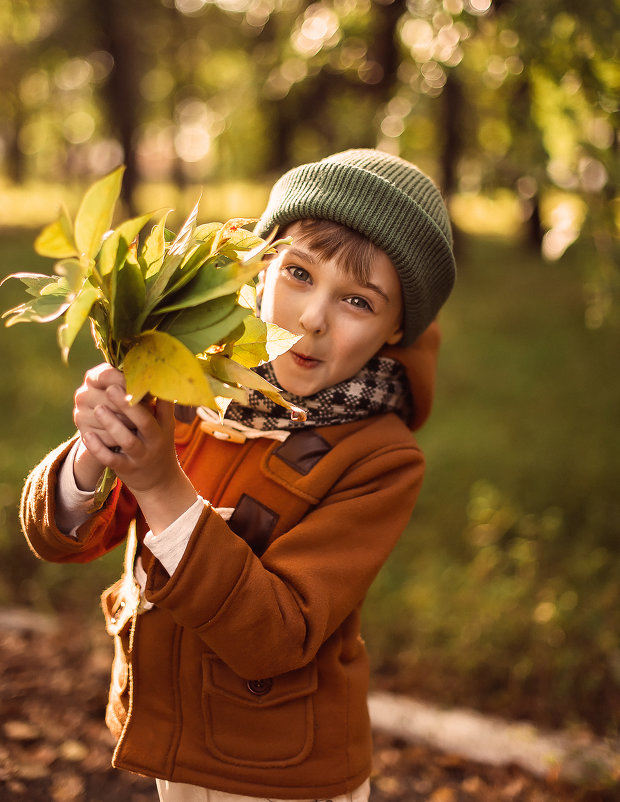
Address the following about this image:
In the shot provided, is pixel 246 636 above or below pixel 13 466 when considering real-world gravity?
above

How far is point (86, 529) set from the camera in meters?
1.60

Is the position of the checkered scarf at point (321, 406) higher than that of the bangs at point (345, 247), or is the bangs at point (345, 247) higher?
the bangs at point (345, 247)

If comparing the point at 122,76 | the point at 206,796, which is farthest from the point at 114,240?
the point at 122,76

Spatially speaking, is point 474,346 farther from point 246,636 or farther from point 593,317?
point 246,636

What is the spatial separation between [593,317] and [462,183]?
94 cm

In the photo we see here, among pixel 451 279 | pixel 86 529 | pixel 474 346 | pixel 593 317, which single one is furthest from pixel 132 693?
pixel 474 346

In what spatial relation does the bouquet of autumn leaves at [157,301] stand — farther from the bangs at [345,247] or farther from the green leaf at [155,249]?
the bangs at [345,247]

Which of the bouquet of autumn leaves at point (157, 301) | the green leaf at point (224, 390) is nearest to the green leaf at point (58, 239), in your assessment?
the bouquet of autumn leaves at point (157, 301)

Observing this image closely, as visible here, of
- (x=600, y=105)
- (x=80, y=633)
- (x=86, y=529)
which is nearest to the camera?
(x=86, y=529)

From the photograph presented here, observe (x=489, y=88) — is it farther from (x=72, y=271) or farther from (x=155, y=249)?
(x=72, y=271)

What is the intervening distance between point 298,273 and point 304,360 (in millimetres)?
194

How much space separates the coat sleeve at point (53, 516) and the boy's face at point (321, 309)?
18.3 inches

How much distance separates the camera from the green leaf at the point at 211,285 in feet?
4.03

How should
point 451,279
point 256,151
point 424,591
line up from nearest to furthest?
1. point 451,279
2. point 424,591
3. point 256,151
